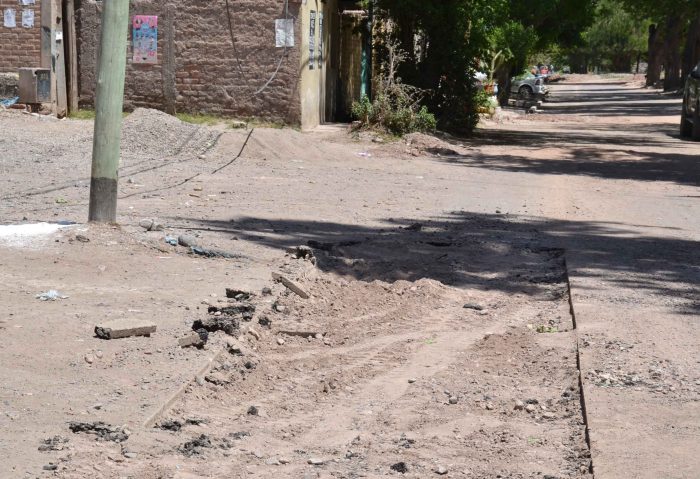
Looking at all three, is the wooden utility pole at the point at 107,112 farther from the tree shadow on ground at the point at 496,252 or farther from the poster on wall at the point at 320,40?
the poster on wall at the point at 320,40

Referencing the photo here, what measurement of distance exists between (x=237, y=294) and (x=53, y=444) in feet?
8.91

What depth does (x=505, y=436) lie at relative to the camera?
15.4 ft

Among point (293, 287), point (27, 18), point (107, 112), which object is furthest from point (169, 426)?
point (27, 18)

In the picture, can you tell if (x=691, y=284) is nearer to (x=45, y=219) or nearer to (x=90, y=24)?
(x=45, y=219)

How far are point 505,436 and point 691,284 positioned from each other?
3.72 m

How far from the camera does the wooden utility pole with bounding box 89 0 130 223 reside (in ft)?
27.2

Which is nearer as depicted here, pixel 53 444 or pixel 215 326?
pixel 53 444

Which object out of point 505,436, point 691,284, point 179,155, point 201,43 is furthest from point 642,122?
point 505,436

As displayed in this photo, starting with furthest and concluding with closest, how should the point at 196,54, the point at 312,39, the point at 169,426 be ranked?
the point at 312,39 < the point at 196,54 < the point at 169,426

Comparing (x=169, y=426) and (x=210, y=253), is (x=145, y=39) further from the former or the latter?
(x=169, y=426)

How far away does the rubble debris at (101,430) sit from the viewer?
169 inches

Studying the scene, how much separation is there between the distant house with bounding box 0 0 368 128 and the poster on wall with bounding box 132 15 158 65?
0.02 meters

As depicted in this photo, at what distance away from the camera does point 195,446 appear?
4340 millimetres

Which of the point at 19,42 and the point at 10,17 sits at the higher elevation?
the point at 10,17
